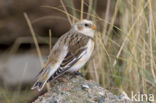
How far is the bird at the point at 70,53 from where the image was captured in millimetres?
4254

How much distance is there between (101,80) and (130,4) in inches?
35.8

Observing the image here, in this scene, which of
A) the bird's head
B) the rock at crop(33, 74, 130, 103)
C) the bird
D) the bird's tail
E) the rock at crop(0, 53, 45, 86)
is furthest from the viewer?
the rock at crop(0, 53, 45, 86)

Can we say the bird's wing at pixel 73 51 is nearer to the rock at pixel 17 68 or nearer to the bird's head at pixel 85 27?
the bird's head at pixel 85 27

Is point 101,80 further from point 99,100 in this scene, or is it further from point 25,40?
point 25,40

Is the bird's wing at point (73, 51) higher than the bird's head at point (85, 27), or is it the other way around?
the bird's head at point (85, 27)

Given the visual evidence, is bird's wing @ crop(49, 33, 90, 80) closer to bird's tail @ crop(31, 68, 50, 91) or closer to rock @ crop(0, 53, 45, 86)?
bird's tail @ crop(31, 68, 50, 91)

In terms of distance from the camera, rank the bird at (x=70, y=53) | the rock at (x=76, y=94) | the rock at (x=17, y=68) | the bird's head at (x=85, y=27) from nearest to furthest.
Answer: the rock at (x=76, y=94)
the bird at (x=70, y=53)
the bird's head at (x=85, y=27)
the rock at (x=17, y=68)

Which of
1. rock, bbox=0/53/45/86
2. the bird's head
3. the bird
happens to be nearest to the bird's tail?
the bird

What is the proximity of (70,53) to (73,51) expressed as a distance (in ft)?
0.21

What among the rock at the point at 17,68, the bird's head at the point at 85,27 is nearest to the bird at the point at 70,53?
the bird's head at the point at 85,27

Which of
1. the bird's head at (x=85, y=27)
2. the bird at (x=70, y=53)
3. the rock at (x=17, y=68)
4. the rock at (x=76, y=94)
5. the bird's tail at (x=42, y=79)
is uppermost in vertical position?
the bird's head at (x=85, y=27)

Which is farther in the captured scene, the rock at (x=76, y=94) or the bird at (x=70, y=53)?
the bird at (x=70, y=53)

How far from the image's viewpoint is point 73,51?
4602 mm

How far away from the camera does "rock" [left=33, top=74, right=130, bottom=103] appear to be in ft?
12.7
